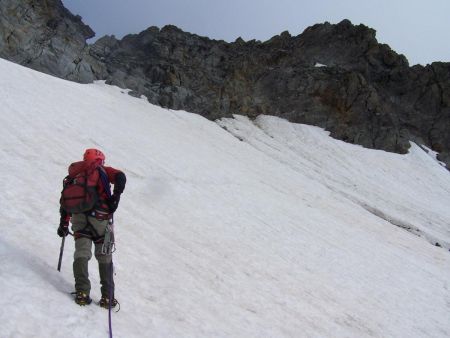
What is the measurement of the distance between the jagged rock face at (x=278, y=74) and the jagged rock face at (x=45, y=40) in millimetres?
114

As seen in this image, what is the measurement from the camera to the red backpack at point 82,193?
6.36 meters

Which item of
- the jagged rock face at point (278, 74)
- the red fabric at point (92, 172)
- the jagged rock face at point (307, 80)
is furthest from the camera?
the jagged rock face at point (307, 80)

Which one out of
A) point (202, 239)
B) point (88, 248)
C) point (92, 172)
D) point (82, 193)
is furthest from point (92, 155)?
point (202, 239)

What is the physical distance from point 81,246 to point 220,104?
4594cm

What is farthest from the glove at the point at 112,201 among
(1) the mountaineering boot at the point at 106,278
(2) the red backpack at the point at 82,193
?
(1) the mountaineering boot at the point at 106,278

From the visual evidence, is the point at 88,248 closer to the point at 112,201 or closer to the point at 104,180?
the point at 112,201

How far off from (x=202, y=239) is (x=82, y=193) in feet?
25.9

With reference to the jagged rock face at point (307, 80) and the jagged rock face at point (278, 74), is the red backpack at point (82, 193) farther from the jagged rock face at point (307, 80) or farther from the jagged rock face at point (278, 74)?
the jagged rock face at point (307, 80)

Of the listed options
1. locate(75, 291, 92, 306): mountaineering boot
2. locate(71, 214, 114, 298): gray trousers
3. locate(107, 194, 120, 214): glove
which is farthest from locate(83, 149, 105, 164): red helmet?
locate(75, 291, 92, 306): mountaineering boot

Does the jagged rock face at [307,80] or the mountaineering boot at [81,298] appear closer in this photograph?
the mountaineering boot at [81,298]

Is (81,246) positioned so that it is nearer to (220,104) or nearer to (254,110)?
(220,104)

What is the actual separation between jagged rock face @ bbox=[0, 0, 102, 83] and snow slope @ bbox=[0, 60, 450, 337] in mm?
6434

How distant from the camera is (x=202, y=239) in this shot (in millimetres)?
13906

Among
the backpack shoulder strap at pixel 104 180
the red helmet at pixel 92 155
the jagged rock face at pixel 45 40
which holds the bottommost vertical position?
the backpack shoulder strap at pixel 104 180
